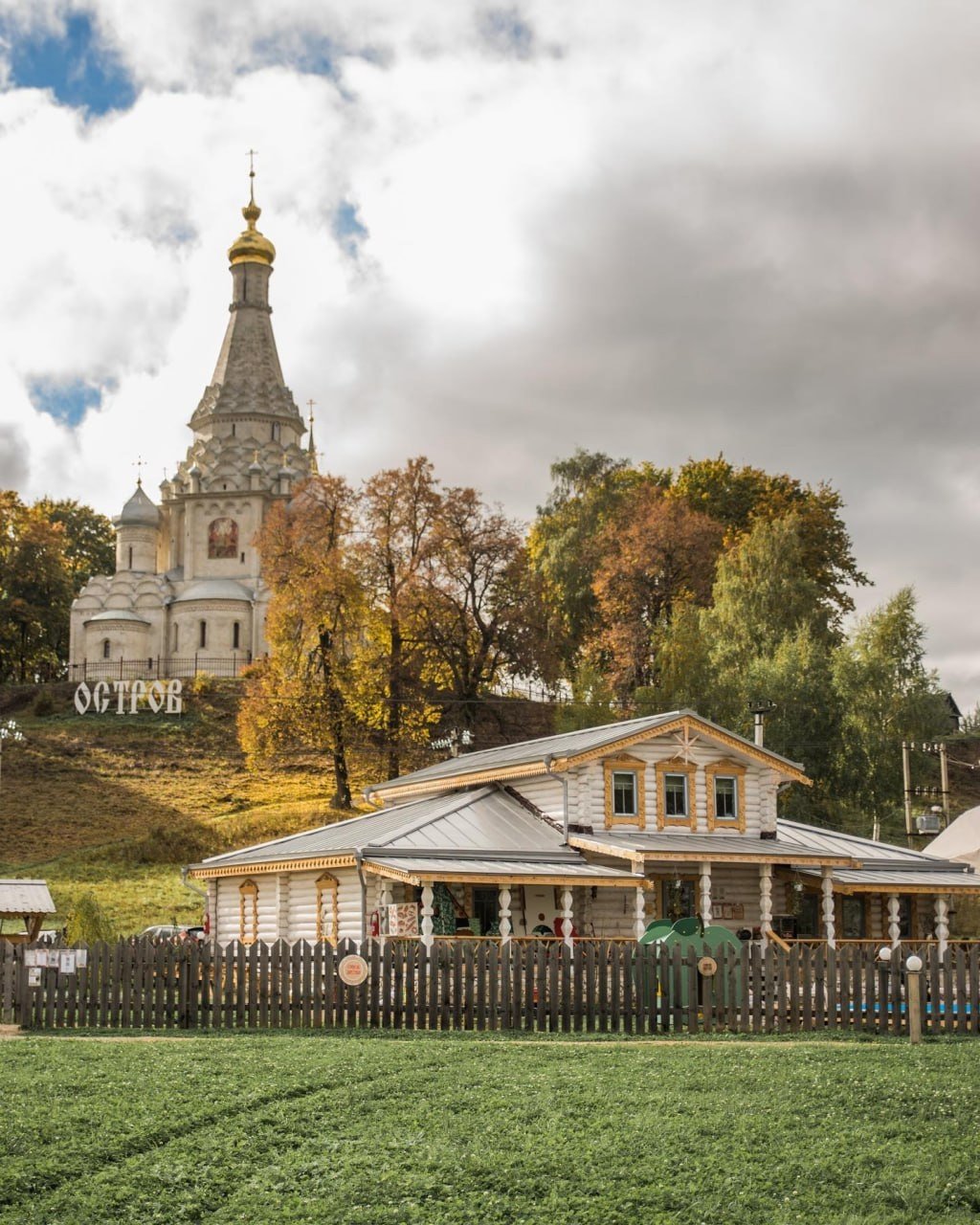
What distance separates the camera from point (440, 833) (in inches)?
1271

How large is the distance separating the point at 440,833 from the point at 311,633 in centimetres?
3024

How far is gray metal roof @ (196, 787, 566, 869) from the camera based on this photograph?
31.7 meters

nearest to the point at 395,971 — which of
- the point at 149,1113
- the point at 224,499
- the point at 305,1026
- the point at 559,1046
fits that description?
the point at 305,1026

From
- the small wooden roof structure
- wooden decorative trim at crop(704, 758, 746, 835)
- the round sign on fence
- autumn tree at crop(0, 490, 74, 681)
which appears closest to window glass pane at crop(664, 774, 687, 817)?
wooden decorative trim at crop(704, 758, 746, 835)

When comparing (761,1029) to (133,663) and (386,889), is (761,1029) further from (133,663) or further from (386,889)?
(133,663)

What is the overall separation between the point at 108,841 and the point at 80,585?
49591mm

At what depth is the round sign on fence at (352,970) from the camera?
21047 mm

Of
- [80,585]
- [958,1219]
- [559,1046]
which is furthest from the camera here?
[80,585]

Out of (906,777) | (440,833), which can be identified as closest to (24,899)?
(440,833)

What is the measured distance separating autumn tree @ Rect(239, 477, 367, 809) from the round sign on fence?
38435mm

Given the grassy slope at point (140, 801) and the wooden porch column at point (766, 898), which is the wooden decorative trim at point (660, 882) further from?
the grassy slope at point (140, 801)

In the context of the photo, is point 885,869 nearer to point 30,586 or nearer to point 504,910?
point 504,910

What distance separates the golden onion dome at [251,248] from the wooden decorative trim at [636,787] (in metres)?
71.8

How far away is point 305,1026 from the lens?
21.0 metres
